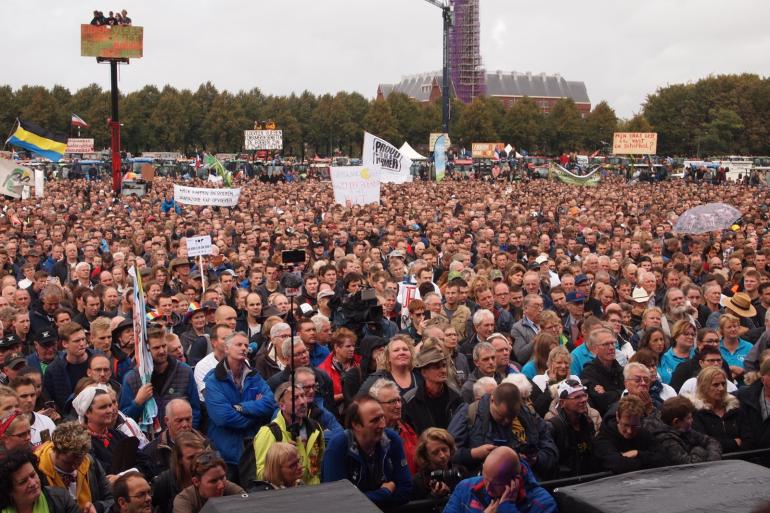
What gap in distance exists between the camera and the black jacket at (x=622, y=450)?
18.1ft

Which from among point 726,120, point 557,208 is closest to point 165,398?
point 557,208

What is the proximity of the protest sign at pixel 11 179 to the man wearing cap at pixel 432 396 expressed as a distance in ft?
62.3

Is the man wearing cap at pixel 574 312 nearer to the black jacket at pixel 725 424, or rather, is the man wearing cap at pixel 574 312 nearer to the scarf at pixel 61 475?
the black jacket at pixel 725 424

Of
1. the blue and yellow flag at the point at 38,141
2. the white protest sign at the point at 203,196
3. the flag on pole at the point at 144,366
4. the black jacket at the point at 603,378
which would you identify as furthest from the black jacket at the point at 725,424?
the blue and yellow flag at the point at 38,141

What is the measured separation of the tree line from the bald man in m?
87.9

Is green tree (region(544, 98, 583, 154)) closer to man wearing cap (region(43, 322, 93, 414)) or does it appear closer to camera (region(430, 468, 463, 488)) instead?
man wearing cap (region(43, 322, 93, 414))

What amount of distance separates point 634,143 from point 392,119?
30.2 metres

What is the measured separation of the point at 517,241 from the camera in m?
17.8

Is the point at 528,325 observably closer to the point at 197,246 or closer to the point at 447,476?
the point at 447,476

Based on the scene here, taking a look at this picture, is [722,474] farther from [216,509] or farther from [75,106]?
[75,106]


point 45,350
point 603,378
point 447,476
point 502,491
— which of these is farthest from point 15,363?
point 603,378

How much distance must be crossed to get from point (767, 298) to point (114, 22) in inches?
1335

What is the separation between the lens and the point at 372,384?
6324 millimetres

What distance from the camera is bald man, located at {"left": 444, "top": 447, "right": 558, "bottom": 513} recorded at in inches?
178
